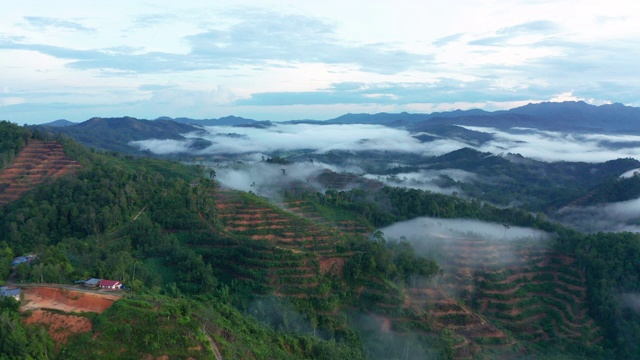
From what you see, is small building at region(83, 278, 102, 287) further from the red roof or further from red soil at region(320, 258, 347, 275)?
red soil at region(320, 258, 347, 275)

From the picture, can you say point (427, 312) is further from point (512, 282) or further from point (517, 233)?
point (517, 233)

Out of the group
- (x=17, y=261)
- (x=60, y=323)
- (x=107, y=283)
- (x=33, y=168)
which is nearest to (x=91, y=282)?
(x=107, y=283)

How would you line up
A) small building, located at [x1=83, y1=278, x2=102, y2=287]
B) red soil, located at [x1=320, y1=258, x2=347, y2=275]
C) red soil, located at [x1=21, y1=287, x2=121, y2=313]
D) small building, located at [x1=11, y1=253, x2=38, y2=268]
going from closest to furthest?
red soil, located at [x1=21, y1=287, x2=121, y2=313] < small building, located at [x1=83, y1=278, x2=102, y2=287] < small building, located at [x1=11, y1=253, x2=38, y2=268] < red soil, located at [x1=320, y1=258, x2=347, y2=275]

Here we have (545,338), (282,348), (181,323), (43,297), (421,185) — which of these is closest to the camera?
(181,323)

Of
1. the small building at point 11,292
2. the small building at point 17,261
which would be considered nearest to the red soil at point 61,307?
the small building at point 11,292

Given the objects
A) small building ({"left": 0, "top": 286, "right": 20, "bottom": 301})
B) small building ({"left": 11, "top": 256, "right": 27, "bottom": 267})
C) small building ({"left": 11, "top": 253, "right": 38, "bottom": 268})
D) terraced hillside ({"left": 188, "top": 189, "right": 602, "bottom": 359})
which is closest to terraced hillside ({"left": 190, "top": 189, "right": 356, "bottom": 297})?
terraced hillside ({"left": 188, "top": 189, "right": 602, "bottom": 359})

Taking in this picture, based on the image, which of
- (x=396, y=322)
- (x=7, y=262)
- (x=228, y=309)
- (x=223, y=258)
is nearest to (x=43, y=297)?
(x=7, y=262)

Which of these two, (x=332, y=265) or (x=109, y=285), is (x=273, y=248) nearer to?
(x=332, y=265)
